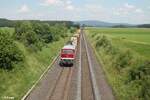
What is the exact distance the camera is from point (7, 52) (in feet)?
93.6

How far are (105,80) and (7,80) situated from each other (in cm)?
906

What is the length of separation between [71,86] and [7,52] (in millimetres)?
6949

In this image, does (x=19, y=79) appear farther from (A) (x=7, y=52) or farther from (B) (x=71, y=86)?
(B) (x=71, y=86)

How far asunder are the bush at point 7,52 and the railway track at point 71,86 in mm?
3458

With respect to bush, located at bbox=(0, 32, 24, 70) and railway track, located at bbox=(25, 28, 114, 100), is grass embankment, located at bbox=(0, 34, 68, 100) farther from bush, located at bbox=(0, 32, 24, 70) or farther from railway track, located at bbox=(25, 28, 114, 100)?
railway track, located at bbox=(25, 28, 114, 100)

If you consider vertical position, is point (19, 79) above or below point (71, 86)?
above

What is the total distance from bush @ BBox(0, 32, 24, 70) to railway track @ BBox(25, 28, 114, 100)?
346 centimetres

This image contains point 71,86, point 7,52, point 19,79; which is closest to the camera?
point 71,86

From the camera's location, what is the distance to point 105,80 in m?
29.1

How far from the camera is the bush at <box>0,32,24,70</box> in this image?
2828 centimetres

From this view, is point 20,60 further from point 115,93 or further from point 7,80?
point 115,93

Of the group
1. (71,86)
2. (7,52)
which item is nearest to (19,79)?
(7,52)

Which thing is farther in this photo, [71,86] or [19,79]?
[19,79]

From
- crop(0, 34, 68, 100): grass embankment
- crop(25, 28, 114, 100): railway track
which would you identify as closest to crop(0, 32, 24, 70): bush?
crop(0, 34, 68, 100): grass embankment
